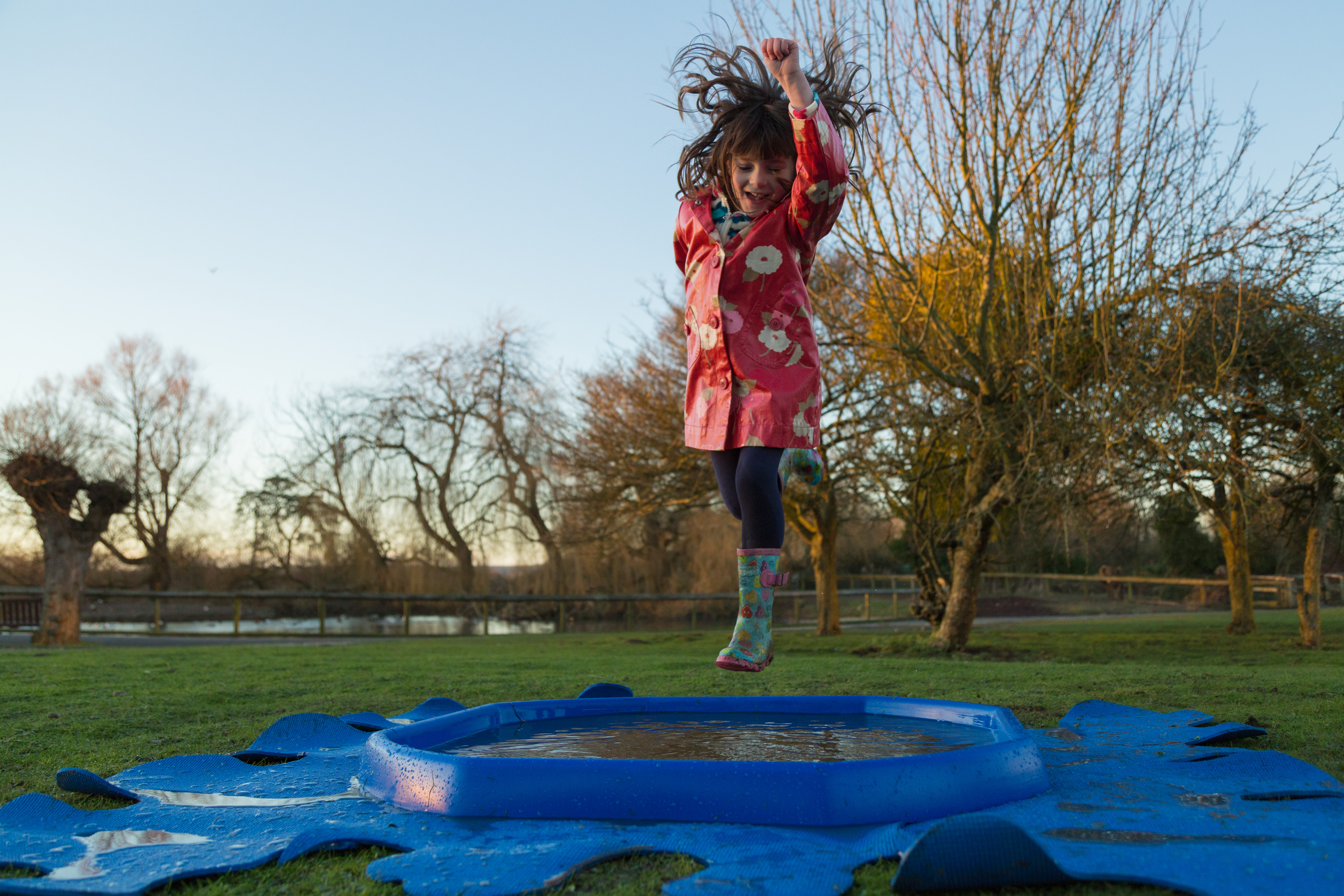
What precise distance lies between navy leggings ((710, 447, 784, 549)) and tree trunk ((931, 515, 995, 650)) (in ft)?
19.5

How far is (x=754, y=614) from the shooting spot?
2.39 m

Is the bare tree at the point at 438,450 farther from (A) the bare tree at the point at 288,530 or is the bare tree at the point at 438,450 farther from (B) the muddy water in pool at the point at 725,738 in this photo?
(B) the muddy water in pool at the point at 725,738

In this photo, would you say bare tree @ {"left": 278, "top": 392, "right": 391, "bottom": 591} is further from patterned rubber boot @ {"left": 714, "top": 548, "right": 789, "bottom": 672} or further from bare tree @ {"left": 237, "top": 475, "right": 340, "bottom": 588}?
patterned rubber boot @ {"left": 714, "top": 548, "right": 789, "bottom": 672}

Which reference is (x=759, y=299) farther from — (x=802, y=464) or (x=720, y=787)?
(x=720, y=787)

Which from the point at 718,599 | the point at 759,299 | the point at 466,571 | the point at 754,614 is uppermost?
the point at 759,299

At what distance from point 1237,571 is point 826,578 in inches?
194

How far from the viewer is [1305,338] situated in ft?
24.7

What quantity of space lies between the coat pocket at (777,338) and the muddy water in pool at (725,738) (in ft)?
3.24

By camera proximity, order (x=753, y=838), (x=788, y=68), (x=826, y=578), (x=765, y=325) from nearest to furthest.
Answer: (x=753, y=838) → (x=788, y=68) → (x=765, y=325) → (x=826, y=578)

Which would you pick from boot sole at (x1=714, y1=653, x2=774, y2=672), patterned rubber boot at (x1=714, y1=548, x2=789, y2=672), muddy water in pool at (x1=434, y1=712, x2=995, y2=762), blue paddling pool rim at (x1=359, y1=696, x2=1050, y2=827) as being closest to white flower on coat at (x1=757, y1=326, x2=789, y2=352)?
patterned rubber boot at (x1=714, y1=548, x2=789, y2=672)

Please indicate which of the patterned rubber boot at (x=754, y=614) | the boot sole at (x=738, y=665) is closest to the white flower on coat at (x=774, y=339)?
the patterned rubber boot at (x=754, y=614)

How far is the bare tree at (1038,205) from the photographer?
20.2 ft

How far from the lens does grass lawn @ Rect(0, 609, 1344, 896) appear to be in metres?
1.24

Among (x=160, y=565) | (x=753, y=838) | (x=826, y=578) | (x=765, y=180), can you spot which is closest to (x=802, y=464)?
(x=765, y=180)
